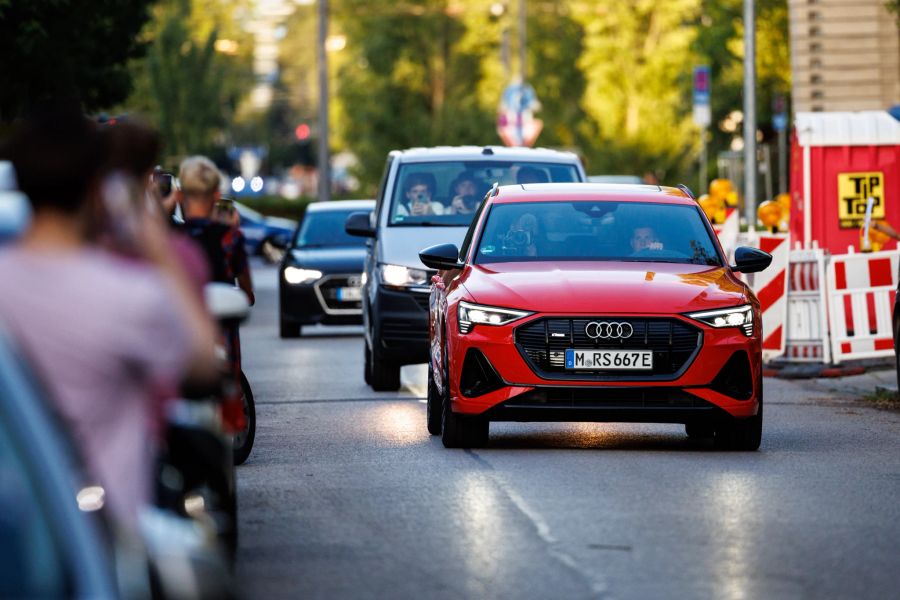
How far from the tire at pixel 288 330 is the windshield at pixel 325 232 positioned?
1.16m

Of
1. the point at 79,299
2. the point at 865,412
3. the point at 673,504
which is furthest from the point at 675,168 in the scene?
the point at 79,299

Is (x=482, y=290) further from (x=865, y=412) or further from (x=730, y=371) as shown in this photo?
(x=865, y=412)

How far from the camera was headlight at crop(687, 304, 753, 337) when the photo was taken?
12109mm

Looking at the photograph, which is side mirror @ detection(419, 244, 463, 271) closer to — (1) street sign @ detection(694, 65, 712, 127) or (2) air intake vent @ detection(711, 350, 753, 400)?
(2) air intake vent @ detection(711, 350, 753, 400)

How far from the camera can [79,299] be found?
4.67 meters

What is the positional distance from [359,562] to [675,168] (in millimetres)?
60565

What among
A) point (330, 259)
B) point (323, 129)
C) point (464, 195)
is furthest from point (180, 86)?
point (464, 195)

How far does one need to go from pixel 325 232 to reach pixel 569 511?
18.0m

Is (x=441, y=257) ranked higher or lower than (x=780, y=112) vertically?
lower

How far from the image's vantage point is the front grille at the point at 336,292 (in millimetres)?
25641

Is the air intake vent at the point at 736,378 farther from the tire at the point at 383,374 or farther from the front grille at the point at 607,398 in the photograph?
the tire at the point at 383,374

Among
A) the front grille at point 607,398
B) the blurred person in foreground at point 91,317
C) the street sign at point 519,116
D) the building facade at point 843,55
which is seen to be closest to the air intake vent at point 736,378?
the front grille at point 607,398

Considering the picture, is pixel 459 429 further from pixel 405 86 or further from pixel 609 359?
pixel 405 86

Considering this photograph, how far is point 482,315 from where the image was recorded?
12.2 m
